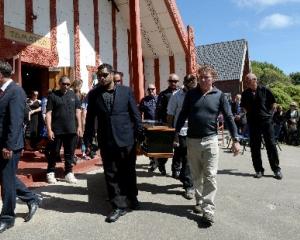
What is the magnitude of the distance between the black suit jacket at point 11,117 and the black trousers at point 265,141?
4496 millimetres

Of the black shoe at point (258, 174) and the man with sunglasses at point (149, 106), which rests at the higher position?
the man with sunglasses at point (149, 106)

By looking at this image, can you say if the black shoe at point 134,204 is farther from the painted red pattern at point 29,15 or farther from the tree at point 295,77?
the tree at point 295,77

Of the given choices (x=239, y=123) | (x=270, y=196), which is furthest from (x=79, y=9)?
(x=270, y=196)

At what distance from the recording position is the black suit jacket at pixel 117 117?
5.18 m

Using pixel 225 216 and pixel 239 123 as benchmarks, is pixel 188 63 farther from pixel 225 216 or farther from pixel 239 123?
pixel 225 216

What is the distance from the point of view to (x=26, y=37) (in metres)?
10.1

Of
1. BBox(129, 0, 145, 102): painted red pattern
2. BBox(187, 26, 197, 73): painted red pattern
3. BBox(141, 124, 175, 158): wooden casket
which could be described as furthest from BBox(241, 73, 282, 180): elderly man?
BBox(187, 26, 197, 73): painted red pattern

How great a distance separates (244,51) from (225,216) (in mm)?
30723

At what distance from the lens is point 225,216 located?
5137 mm

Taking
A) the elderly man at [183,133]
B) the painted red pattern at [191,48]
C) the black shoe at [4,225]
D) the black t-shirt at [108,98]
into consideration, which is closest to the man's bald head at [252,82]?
the elderly man at [183,133]

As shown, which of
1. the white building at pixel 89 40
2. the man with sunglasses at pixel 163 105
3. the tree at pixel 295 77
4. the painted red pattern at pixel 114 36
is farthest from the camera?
the tree at pixel 295 77

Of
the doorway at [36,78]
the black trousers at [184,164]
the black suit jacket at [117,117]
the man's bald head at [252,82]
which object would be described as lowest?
the black trousers at [184,164]

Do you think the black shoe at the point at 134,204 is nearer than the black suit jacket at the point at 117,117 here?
No

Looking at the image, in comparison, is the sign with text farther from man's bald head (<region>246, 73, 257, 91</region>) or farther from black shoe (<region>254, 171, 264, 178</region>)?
black shoe (<region>254, 171, 264, 178</region>)
